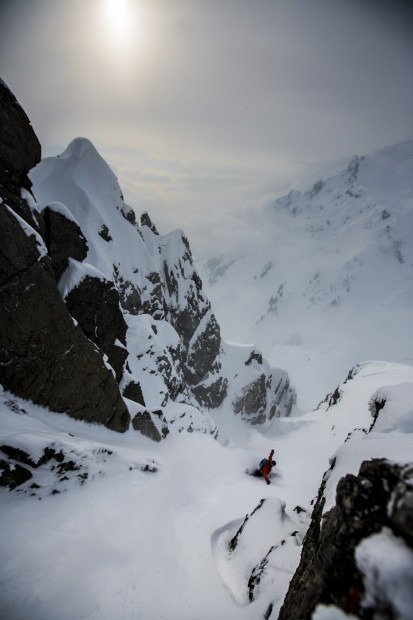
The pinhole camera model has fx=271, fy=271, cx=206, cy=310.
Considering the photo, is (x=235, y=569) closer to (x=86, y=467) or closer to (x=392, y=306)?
(x=86, y=467)

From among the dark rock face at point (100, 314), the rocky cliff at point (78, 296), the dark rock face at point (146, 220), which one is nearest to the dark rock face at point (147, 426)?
the rocky cliff at point (78, 296)

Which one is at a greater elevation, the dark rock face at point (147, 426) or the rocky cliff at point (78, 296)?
A: the rocky cliff at point (78, 296)

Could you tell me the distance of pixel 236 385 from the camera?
75188 mm

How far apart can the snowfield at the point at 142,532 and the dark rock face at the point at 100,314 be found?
716 centimetres

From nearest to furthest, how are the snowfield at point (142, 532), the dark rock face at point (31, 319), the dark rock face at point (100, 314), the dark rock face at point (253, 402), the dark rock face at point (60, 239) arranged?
1. the snowfield at point (142, 532)
2. the dark rock face at point (31, 319)
3. the dark rock face at point (60, 239)
4. the dark rock face at point (100, 314)
5. the dark rock face at point (253, 402)

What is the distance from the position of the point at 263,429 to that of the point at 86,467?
222 ft

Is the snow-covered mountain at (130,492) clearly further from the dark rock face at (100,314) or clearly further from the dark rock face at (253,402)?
the dark rock face at (253,402)

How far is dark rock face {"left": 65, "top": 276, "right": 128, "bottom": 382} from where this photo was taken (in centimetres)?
1961

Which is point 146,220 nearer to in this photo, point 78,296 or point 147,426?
point 78,296

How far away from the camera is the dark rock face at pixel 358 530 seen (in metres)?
2.76

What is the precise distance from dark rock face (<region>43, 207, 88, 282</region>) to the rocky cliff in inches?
2.7

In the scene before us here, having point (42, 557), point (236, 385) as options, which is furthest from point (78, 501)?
point (236, 385)

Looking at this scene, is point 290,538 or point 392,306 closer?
point 290,538

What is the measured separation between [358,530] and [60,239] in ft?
70.2
